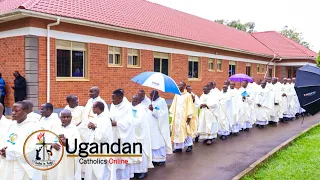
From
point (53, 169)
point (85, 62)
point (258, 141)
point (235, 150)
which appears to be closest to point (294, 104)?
point (258, 141)

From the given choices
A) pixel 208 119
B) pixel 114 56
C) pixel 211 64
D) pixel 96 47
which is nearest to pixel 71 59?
pixel 96 47

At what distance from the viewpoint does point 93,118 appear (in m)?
5.57

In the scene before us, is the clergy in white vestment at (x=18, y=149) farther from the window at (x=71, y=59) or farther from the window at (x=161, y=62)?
the window at (x=161, y=62)

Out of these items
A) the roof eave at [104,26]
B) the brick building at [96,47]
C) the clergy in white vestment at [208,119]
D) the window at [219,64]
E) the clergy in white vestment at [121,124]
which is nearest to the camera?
the clergy in white vestment at [121,124]

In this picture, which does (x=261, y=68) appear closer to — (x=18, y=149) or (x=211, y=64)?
(x=211, y=64)

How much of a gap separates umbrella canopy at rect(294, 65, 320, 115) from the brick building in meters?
7.93

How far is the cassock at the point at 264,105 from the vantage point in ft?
43.8

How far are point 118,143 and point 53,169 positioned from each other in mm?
1210

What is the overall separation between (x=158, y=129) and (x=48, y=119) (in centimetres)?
258

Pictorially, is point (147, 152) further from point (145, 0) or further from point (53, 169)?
point (145, 0)

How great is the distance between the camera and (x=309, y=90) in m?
5.95

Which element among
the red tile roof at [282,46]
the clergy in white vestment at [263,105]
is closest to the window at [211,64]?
the clergy in white vestment at [263,105]

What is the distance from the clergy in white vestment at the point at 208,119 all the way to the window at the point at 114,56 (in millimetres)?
5334

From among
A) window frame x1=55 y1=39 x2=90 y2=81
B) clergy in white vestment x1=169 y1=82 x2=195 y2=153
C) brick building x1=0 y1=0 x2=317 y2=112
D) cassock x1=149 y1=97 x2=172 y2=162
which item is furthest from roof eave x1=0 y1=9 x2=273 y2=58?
cassock x1=149 y1=97 x2=172 y2=162
